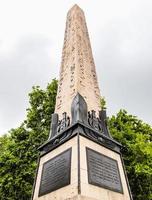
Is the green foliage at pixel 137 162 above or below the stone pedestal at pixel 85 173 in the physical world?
above

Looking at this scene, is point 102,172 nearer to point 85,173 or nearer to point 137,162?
point 85,173

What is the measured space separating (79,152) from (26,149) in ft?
18.8

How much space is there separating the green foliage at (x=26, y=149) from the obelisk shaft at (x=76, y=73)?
344cm

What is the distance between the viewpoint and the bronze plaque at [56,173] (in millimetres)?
3957

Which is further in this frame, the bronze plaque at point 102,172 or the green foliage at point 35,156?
the green foliage at point 35,156

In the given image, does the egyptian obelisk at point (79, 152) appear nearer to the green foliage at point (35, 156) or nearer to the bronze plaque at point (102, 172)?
the bronze plaque at point (102, 172)

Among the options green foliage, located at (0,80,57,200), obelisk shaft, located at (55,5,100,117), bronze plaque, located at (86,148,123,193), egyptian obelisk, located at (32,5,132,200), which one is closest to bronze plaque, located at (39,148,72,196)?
egyptian obelisk, located at (32,5,132,200)

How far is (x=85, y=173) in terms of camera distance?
3.77m

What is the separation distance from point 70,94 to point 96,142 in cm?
172

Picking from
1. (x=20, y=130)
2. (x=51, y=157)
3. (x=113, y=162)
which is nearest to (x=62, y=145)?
(x=51, y=157)

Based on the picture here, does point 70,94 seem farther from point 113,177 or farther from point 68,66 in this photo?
point 113,177

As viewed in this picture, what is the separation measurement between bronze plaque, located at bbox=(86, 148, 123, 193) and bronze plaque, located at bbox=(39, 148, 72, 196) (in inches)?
15.8

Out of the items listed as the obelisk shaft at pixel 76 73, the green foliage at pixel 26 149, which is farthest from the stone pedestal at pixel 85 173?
the green foliage at pixel 26 149

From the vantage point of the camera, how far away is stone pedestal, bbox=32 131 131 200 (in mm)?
3621
